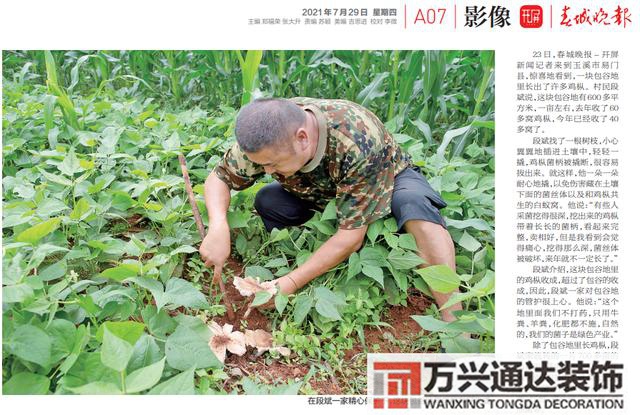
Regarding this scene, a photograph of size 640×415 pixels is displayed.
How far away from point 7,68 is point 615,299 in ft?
15.8

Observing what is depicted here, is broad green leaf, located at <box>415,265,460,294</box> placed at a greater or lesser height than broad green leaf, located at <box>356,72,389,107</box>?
Answer: lesser

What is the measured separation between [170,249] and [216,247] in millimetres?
287

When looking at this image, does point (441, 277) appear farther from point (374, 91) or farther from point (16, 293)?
point (374, 91)

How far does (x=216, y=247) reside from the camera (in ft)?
6.09

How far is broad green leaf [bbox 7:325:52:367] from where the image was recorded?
135 cm

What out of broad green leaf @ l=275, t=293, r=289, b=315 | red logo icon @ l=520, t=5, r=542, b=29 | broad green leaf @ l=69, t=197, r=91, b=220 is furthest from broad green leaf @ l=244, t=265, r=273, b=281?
red logo icon @ l=520, t=5, r=542, b=29

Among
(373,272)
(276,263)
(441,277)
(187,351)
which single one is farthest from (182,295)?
(441,277)

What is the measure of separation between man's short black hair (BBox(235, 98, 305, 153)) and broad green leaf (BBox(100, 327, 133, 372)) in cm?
65

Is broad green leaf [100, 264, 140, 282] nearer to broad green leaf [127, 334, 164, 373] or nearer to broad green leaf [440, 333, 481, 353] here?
broad green leaf [127, 334, 164, 373]

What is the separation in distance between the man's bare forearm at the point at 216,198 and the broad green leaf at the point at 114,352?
2.36 ft

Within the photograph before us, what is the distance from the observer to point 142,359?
144 cm

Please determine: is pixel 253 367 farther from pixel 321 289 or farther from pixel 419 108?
pixel 419 108

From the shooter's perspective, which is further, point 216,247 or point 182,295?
point 216,247

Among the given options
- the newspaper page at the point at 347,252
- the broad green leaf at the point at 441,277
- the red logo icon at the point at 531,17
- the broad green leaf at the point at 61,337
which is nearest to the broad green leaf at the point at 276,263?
the newspaper page at the point at 347,252
